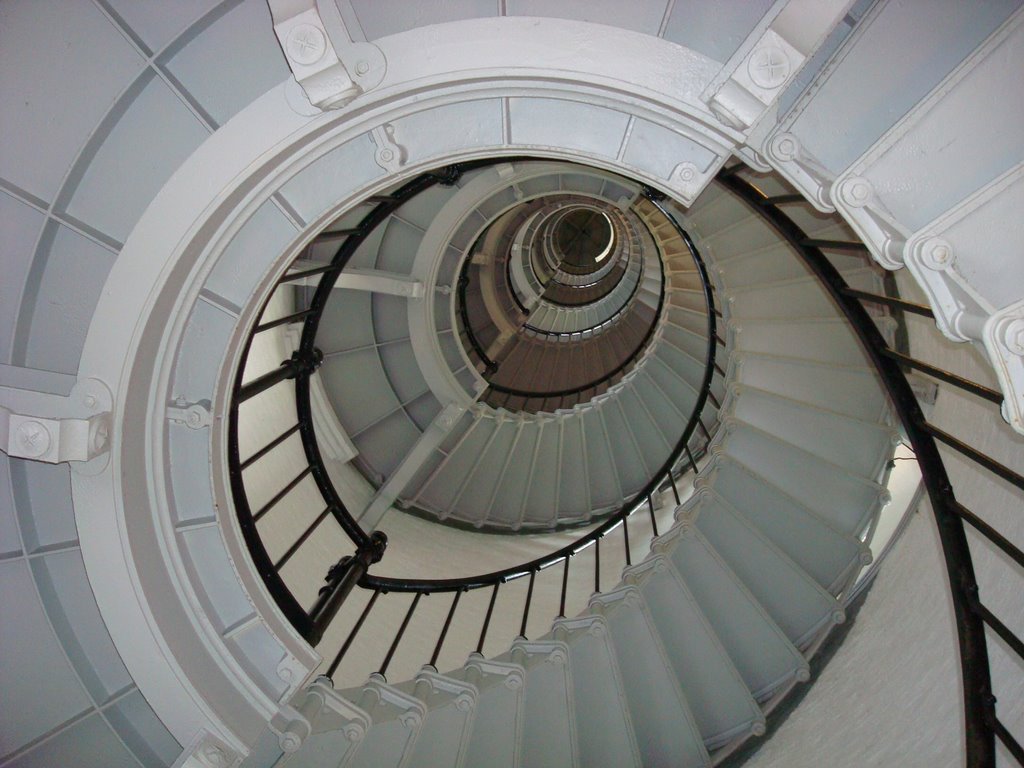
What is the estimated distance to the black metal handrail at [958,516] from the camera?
2.18 m

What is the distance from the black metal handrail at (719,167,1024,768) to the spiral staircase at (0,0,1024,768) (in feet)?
0.05

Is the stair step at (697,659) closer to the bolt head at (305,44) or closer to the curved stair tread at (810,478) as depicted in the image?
the curved stair tread at (810,478)

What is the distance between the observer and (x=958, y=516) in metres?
2.50

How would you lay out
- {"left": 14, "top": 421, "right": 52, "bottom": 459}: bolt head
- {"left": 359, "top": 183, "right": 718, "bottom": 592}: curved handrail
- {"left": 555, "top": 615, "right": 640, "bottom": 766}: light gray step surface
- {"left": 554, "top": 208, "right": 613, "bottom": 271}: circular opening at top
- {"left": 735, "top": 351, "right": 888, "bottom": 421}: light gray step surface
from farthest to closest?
1. {"left": 554, "top": 208, "right": 613, "bottom": 271}: circular opening at top
2. {"left": 735, "top": 351, "right": 888, "bottom": 421}: light gray step surface
3. {"left": 359, "top": 183, "right": 718, "bottom": 592}: curved handrail
4. {"left": 555, "top": 615, "right": 640, "bottom": 766}: light gray step surface
5. {"left": 14, "top": 421, "right": 52, "bottom": 459}: bolt head

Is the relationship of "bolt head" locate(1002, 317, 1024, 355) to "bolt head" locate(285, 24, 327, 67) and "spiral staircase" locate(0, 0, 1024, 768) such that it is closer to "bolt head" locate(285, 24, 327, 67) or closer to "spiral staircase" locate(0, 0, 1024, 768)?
"spiral staircase" locate(0, 0, 1024, 768)

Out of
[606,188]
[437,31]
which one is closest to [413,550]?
[606,188]

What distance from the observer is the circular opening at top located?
16.3m

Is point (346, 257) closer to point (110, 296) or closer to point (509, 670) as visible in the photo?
point (110, 296)

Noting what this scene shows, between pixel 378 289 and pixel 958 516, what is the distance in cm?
520

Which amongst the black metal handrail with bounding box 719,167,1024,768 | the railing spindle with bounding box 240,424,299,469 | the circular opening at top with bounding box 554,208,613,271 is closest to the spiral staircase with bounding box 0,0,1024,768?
the black metal handrail with bounding box 719,167,1024,768

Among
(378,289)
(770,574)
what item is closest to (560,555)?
(770,574)

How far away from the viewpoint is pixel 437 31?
230 centimetres

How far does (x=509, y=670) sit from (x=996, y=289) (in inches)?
143

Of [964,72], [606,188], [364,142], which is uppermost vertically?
[606,188]
